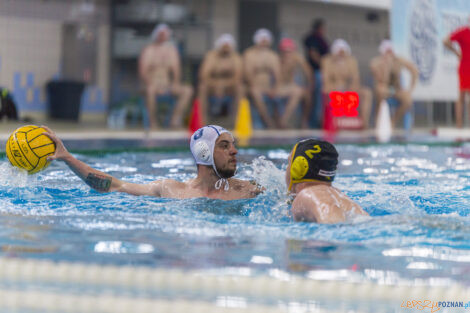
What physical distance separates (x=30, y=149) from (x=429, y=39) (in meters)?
Answer: 10.3

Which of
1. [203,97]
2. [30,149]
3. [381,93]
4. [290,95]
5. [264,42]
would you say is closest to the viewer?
[30,149]

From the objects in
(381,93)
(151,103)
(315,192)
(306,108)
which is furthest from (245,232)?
(381,93)

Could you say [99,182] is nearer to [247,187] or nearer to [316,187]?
[247,187]

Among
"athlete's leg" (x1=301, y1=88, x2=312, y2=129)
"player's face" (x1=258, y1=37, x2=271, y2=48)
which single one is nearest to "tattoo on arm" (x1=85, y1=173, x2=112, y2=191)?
"player's face" (x1=258, y1=37, x2=271, y2=48)

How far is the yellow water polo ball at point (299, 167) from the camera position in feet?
11.1

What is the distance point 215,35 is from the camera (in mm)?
14336

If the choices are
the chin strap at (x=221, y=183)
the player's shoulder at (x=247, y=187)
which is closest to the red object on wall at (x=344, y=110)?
the player's shoulder at (x=247, y=187)

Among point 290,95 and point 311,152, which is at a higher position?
point 290,95

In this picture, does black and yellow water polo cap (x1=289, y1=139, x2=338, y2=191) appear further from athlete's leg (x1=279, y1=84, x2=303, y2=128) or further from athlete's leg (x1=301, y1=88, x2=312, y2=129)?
athlete's leg (x1=301, y1=88, x2=312, y2=129)

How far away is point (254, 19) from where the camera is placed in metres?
14.9

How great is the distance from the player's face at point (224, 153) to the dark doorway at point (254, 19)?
11039 millimetres

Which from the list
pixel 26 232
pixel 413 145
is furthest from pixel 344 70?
pixel 26 232

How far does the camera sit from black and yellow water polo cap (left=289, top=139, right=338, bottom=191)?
11.1ft

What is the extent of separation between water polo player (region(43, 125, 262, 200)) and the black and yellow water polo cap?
2.09 ft
